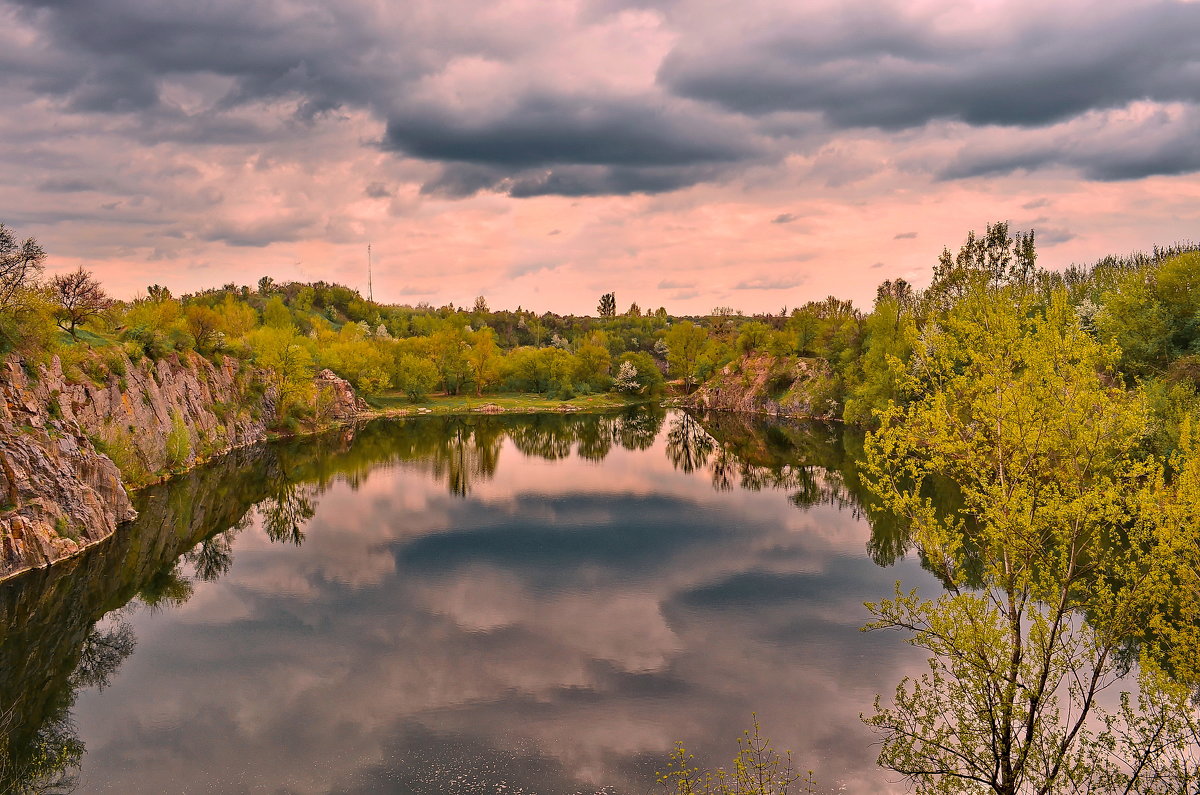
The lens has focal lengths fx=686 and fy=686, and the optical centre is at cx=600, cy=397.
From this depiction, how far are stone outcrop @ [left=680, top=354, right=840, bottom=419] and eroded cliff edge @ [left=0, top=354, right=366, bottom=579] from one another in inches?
3676

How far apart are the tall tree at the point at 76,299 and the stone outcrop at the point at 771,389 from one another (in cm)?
10413

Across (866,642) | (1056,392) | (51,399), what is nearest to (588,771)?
(866,642)

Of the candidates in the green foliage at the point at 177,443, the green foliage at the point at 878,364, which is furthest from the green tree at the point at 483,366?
the green foliage at the point at 177,443

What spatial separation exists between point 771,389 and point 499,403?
5602 cm

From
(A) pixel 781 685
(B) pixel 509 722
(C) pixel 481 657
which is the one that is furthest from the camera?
(C) pixel 481 657

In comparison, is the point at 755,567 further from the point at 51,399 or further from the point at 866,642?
the point at 51,399

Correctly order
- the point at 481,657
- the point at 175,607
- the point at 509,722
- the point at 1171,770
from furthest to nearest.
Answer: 1. the point at 175,607
2. the point at 481,657
3. the point at 509,722
4. the point at 1171,770

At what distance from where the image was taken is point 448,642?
31.5 meters

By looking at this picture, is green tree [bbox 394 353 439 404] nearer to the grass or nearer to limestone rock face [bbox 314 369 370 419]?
the grass

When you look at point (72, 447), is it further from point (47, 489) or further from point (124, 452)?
point (124, 452)

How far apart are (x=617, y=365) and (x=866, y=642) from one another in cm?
14589

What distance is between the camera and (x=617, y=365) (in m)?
176

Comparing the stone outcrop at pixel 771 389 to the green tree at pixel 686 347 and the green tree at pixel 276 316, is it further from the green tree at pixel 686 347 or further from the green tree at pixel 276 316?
the green tree at pixel 276 316

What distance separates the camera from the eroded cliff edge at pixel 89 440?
120 feet
